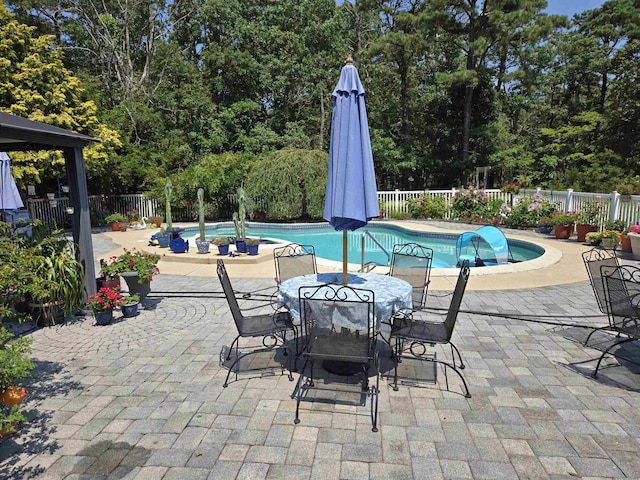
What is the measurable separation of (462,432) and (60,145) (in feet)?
17.5

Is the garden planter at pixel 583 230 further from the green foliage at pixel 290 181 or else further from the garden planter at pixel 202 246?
the garden planter at pixel 202 246

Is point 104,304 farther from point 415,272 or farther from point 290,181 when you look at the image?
point 290,181

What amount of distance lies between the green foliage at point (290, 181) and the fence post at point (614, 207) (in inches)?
381

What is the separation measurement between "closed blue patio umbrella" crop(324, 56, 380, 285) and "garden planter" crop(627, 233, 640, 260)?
7.72 meters

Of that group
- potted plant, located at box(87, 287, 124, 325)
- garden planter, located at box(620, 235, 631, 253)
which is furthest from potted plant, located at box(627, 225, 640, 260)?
potted plant, located at box(87, 287, 124, 325)

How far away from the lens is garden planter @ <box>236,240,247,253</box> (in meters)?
9.62

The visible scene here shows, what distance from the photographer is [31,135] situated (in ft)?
13.8

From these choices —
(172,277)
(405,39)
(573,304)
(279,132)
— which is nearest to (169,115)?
(279,132)

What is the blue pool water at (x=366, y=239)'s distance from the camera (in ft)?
37.1

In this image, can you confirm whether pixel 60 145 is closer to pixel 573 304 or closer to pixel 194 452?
pixel 194 452

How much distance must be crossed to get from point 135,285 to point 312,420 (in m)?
3.99

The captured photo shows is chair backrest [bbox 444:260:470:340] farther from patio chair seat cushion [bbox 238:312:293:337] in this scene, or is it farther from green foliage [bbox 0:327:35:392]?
green foliage [bbox 0:327:35:392]

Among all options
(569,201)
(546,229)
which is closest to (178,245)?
(546,229)

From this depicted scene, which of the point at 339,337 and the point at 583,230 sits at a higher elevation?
the point at 583,230
